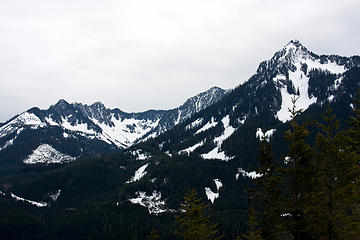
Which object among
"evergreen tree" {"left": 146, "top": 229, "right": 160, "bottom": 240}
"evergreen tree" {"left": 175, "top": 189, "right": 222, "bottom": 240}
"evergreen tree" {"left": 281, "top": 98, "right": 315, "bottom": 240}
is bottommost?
"evergreen tree" {"left": 146, "top": 229, "right": 160, "bottom": 240}

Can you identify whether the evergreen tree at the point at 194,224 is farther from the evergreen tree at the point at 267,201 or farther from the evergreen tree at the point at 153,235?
the evergreen tree at the point at 267,201

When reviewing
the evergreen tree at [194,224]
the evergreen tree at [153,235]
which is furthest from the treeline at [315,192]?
the evergreen tree at [153,235]

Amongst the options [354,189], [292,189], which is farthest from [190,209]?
[354,189]

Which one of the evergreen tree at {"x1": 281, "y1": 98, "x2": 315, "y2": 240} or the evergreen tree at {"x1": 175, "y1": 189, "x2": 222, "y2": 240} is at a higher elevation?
the evergreen tree at {"x1": 281, "y1": 98, "x2": 315, "y2": 240}

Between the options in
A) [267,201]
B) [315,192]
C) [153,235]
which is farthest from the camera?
[153,235]

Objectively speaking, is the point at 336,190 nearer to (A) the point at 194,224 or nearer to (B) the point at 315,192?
(B) the point at 315,192

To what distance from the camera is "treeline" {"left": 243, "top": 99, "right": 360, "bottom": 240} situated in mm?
28188

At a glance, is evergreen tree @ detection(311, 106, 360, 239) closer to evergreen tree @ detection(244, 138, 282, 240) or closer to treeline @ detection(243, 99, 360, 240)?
treeline @ detection(243, 99, 360, 240)

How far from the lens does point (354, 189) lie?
28250mm

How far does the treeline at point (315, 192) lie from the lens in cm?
2819

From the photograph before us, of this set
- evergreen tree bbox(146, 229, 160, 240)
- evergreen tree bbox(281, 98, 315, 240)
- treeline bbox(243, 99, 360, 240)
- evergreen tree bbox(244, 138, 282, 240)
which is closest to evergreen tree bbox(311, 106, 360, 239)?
treeline bbox(243, 99, 360, 240)

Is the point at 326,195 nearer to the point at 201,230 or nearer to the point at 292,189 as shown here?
the point at 292,189

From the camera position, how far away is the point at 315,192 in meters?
29.0

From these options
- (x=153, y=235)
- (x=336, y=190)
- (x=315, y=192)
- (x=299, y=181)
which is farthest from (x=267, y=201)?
(x=153, y=235)
